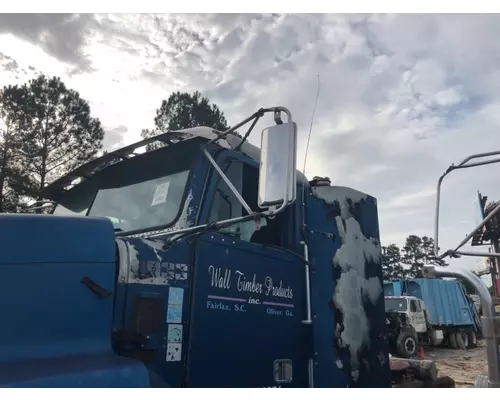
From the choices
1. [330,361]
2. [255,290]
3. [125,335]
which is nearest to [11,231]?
[125,335]

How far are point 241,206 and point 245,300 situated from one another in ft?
2.10

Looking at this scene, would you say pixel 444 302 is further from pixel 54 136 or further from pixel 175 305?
pixel 175 305

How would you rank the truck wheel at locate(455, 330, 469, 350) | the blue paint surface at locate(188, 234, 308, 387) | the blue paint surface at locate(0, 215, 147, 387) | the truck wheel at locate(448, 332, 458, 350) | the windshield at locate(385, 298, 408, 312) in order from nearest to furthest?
the blue paint surface at locate(0, 215, 147, 387) → the blue paint surface at locate(188, 234, 308, 387) → the windshield at locate(385, 298, 408, 312) → the truck wheel at locate(455, 330, 469, 350) → the truck wheel at locate(448, 332, 458, 350)

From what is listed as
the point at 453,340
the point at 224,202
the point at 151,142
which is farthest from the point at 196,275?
the point at 453,340

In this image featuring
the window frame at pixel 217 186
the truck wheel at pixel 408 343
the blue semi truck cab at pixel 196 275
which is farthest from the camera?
the truck wheel at pixel 408 343

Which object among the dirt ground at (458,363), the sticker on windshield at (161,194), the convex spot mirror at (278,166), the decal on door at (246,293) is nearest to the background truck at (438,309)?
the dirt ground at (458,363)

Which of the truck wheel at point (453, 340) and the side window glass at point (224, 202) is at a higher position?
the truck wheel at point (453, 340)

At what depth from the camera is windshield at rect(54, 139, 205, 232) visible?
317 cm

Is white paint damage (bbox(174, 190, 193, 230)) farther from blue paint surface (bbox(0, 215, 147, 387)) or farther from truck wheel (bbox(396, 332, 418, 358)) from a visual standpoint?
truck wheel (bbox(396, 332, 418, 358))

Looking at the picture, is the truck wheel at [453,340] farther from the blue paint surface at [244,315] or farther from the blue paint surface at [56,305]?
the blue paint surface at [56,305]

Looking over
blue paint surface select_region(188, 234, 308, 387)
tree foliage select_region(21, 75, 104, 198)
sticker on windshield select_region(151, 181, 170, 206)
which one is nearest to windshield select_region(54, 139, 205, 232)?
sticker on windshield select_region(151, 181, 170, 206)

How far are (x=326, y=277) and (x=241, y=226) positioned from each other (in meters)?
0.82

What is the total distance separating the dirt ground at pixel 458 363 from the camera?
467 inches

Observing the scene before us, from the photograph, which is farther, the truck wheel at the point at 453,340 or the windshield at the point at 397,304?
the truck wheel at the point at 453,340
